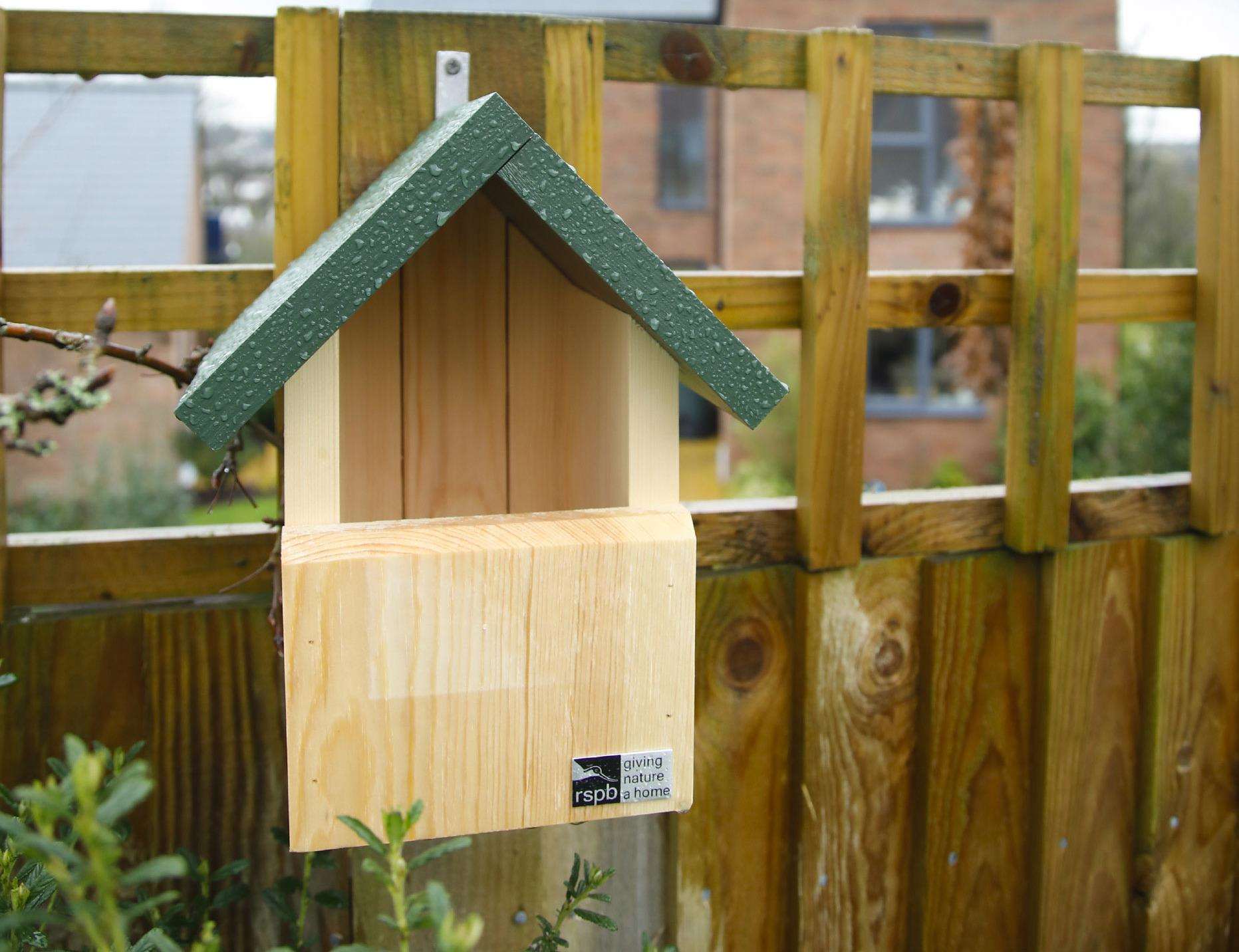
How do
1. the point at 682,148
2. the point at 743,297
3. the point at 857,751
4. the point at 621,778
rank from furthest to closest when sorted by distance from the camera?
the point at 682,148, the point at 857,751, the point at 743,297, the point at 621,778

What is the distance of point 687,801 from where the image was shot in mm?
1252

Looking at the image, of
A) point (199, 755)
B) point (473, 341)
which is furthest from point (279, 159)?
point (199, 755)

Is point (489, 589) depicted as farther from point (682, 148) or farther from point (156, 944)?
point (682, 148)

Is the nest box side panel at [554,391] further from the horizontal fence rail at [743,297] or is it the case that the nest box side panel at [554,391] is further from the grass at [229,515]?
the grass at [229,515]

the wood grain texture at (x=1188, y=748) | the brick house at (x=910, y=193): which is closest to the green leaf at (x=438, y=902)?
the wood grain texture at (x=1188, y=748)

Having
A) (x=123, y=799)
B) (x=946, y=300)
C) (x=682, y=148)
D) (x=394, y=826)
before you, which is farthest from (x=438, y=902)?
(x=682, y=148)

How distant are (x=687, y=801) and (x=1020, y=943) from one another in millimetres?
921

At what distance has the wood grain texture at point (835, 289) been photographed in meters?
1.62

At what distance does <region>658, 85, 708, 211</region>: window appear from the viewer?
46.3ft

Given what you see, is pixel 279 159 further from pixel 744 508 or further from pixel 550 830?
pixel 550 830

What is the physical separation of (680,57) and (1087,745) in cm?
→ 122

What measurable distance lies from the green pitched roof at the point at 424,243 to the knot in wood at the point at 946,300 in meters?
0.64

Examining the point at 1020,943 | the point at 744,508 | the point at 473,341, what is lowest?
the point at 1020,943

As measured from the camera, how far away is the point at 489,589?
115 cm
